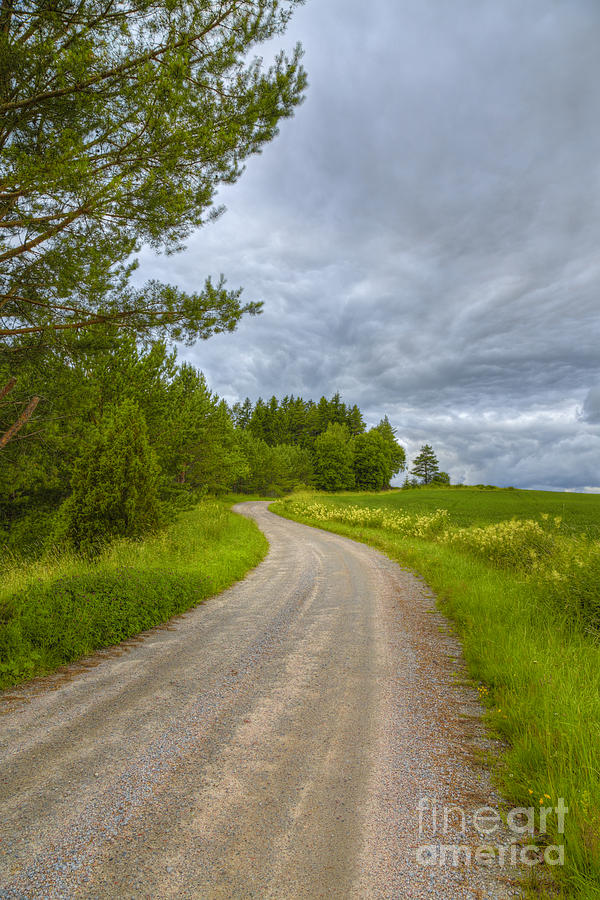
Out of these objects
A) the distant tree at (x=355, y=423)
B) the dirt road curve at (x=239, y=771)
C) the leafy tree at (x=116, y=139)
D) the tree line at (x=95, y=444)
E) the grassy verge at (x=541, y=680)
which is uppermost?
the distant tree at (x=355, y=423)

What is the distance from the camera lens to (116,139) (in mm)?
5871

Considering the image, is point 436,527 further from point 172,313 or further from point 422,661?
point 172,313

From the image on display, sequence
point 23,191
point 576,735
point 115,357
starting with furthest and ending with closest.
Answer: point 115,357, point 23,191, point 576,735

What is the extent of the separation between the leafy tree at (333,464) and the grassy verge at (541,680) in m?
56.4

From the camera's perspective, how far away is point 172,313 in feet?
24.5

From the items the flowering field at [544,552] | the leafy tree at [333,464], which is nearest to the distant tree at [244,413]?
the leafy tree at [333,464]

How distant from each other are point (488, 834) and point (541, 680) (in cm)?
198

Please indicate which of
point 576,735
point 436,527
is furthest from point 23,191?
point 436,527

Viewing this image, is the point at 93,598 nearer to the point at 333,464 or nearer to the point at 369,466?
the point at 333,464

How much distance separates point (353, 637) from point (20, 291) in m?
7.82

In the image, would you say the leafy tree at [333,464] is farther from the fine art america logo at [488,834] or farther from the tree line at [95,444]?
the fine art america logo at [488,834]

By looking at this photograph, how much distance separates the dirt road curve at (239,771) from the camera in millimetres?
2217

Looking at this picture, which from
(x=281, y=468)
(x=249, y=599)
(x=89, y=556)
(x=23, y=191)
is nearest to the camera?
(x=23, y=191)

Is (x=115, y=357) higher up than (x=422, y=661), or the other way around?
(x=115, y=357)
